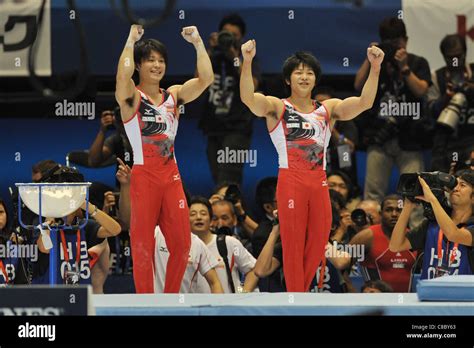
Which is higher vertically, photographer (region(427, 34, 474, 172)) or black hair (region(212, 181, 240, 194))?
photographer (region(427, 34, 474, 172))

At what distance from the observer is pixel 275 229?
26.3 feet

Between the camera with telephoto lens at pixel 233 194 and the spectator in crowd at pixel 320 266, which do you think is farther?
the camera with telephoto lens at pixel 233 194

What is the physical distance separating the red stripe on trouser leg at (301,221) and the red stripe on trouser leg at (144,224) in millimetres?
737

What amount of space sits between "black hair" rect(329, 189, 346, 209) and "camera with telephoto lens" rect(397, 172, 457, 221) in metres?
1.15

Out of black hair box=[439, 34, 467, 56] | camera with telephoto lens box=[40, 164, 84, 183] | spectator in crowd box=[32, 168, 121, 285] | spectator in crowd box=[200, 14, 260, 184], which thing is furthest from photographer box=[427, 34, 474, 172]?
camera with telephoto lens box=[40, 164, 84, 183]

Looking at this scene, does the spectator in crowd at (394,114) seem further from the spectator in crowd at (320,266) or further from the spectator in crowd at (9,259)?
the spectator in crowd at (9,259)

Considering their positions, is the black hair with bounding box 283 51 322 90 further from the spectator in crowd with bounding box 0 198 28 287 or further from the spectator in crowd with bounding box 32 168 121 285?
the spectator in crowd with bounding box 0 198 28 287

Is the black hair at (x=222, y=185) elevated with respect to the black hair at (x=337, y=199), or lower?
elevated

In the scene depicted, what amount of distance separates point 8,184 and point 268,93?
2.08 metres

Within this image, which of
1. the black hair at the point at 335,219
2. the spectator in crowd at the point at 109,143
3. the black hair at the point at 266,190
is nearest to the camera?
the black hair at the point at 335,219

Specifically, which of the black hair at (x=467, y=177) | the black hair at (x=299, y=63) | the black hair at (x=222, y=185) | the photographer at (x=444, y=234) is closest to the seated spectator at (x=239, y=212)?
the black hair at (x=222, y=185)

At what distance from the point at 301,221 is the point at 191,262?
875 mm

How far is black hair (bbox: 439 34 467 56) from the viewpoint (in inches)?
385

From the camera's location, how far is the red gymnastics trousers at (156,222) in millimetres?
7773
